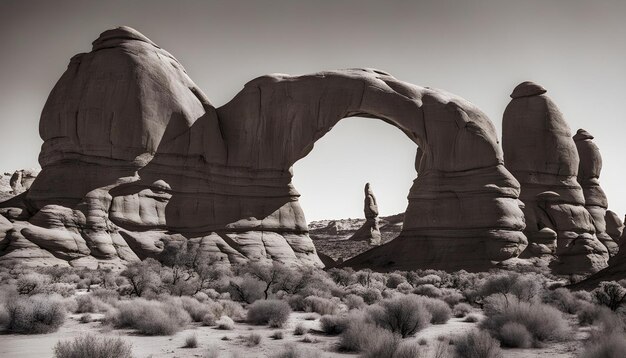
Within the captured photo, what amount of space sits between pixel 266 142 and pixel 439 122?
10.9m

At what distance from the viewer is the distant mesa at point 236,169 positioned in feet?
90.0

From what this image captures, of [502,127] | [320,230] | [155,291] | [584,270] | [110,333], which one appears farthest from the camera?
[320,230]

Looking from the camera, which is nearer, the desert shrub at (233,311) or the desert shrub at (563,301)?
the desert shrub at (233,311)

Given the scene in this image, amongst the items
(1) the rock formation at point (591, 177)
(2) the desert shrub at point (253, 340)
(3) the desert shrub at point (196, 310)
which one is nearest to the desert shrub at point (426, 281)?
(3) the desert shrub at point (196, 310)

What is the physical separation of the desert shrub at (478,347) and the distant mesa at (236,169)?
2080cm

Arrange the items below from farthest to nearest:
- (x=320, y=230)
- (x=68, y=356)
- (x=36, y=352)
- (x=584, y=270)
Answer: (x=320, y=230), (x=584, y=270), (x=36, y=352), (x=68, y=356)

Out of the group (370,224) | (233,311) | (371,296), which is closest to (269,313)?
(233,311)

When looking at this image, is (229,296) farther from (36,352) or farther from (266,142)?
(266,142)

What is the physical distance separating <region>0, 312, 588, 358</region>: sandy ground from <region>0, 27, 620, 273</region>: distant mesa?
16.4m

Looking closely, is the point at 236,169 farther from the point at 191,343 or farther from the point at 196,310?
the point at 191,343

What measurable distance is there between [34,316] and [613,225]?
51454mm

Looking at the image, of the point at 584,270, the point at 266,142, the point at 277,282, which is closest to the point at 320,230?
the point at 266,142

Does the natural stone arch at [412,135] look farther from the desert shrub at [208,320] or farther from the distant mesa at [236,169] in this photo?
the desert shrub at [208,320]

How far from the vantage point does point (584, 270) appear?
26.3 meters
